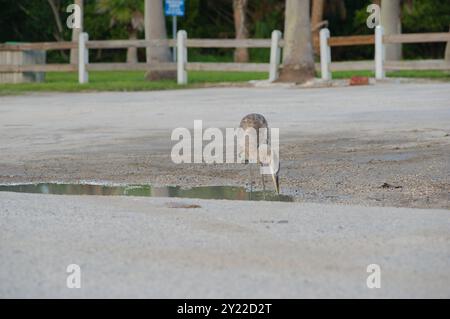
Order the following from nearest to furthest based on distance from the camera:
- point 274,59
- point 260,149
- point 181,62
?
point 260,149, point 274,59, point 181,62

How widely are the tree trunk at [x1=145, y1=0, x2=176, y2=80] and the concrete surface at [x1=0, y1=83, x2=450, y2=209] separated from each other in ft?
24.9

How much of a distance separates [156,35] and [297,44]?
16.4 feet

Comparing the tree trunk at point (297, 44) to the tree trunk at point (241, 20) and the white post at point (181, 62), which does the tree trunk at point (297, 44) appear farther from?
the tree trunk at point (241, 20)

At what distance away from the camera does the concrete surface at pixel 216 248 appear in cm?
674

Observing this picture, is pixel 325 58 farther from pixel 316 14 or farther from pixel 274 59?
pixel 316 14

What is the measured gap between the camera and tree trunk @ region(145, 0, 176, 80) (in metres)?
33.6

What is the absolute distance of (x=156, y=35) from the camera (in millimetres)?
34375

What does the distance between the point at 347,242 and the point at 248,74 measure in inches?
1161

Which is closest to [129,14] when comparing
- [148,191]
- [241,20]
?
[241,20]

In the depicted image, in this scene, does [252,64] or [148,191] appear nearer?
[148,191]

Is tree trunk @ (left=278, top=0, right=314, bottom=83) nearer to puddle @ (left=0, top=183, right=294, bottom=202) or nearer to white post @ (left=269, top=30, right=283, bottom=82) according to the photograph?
white post @ (left=269, top=30, right=283, bottom=82)

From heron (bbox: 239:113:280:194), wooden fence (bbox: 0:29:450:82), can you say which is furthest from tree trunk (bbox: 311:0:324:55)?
heron (bbox: 239:113:280:194)

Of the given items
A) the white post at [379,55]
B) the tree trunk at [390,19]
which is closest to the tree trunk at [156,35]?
the white post at [379,55]
